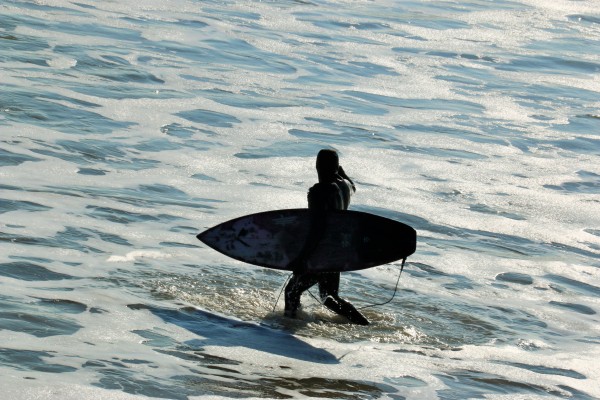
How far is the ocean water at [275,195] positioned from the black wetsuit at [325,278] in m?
0.16

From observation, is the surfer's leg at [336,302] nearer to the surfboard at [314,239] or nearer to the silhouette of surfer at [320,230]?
the silhouette of surfer at [320,230]

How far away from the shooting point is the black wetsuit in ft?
27.2

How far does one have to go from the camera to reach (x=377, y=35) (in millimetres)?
23109

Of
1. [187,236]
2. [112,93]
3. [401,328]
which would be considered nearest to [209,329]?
[401,328]

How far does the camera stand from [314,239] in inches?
330

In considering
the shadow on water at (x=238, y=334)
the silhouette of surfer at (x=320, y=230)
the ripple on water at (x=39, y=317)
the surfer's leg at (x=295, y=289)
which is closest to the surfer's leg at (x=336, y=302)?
the silhouette of surfer at (x=320, y=230)

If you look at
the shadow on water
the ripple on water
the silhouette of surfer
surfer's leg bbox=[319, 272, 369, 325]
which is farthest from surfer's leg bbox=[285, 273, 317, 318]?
the ripple on water

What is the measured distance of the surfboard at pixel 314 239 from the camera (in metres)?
8.38

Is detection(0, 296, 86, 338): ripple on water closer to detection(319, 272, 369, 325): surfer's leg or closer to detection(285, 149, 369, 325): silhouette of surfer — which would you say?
detection(285, 149, 369, 325): silhouette of surfer

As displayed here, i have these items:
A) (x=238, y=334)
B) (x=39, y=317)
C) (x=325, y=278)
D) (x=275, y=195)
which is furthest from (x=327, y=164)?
(x=275, y=195)

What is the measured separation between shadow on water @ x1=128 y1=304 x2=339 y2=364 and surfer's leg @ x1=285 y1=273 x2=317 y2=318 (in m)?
0.34

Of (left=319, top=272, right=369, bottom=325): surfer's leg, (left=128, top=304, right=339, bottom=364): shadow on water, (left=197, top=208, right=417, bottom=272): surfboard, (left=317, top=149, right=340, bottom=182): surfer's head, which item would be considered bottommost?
(left=128, top=304, right=339, bottom=364): shadow on water

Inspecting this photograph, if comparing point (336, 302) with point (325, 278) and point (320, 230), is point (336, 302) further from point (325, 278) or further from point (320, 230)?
point (320, 230)

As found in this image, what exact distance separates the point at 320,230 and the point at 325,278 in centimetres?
39
